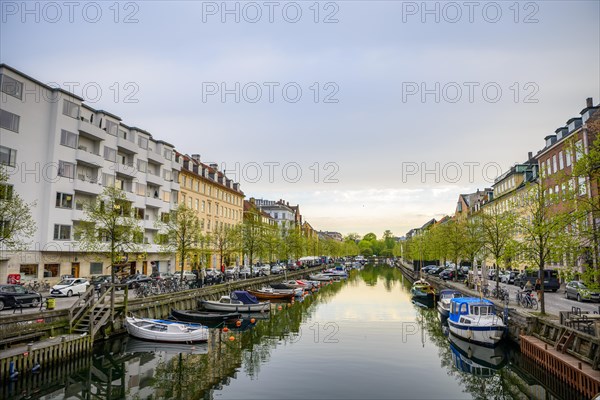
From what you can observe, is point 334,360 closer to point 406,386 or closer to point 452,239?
point 406,386

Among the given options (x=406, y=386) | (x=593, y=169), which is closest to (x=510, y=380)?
(x=406, y=386)

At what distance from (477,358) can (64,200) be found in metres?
44.9

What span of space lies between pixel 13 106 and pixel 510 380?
4794cm

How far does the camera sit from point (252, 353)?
2861 centimetres

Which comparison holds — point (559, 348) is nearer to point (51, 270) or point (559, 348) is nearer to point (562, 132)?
point (562, 132)

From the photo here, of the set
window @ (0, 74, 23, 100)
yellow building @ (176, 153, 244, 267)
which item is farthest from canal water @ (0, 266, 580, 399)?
yellow building @ (176, 153, 244, 267)

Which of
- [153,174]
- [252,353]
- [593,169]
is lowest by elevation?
[252,353]

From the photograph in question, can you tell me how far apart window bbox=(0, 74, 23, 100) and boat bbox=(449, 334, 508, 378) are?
149 feet

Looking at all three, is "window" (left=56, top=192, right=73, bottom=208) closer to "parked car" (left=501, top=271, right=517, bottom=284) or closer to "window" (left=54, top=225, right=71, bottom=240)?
"window" (left=54, top=225, right=71, bottom=240)

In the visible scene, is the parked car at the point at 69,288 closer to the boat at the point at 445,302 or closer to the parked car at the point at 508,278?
the boat at the point at 445,302

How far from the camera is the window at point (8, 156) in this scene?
42531 mm

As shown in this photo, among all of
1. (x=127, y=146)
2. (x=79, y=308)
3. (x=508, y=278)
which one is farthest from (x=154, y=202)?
(x=508, y=278)

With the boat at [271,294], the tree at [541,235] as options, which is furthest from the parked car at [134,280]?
the tree at [541,235]

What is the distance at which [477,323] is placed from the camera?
30.3 meters
